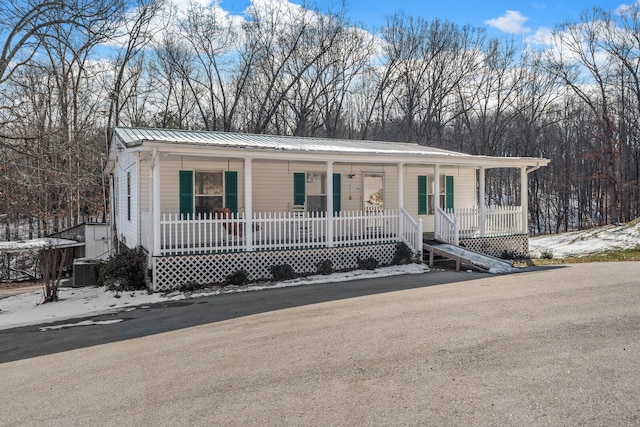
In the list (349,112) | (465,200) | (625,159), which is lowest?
(465,200)

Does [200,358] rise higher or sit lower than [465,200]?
lower

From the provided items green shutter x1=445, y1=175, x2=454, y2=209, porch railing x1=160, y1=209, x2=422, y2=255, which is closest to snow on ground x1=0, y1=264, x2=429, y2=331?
porch railing x1=160, y1=209, x2=422, y2=255

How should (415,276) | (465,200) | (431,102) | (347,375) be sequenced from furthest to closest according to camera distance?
(431,102)
(465,200)
(415,276)
(347,375)

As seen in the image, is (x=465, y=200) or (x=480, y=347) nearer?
(x=480, y=347)

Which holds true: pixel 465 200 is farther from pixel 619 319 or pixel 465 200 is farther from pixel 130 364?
pixel 130 364

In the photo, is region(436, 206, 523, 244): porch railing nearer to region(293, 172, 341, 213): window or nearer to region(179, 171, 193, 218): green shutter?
region(293, 172, 341, 213): window

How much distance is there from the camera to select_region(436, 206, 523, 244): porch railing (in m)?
12.8

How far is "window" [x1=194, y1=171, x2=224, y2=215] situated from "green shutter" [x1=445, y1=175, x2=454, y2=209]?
7885 mm

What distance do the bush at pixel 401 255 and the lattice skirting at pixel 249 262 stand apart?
0.43 feet

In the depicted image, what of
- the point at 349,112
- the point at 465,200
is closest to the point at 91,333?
the point at 465,200

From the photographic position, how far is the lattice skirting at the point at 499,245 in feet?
43.5

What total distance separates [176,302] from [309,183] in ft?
19.8

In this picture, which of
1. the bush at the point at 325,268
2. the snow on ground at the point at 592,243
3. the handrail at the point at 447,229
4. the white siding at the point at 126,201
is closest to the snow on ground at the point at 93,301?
the bush at the point at 325,268

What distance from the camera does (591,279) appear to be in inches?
347
